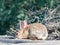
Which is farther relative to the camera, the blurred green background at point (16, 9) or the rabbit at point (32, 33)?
Result: the blurred green background at point (16, 9)

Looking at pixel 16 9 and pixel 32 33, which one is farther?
pixel 16 9

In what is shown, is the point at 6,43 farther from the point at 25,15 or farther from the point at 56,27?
the point at 25,15

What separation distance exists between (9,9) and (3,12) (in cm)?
18

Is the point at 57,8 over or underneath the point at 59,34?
over

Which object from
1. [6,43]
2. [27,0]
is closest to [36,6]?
[27,0]

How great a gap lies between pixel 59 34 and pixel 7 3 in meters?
3.68

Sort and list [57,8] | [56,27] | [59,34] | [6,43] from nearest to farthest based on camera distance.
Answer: [6,43] < [59,34] < [56,27] < [57,8]

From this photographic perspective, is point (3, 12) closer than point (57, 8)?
No

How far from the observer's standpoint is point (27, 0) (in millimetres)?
7004

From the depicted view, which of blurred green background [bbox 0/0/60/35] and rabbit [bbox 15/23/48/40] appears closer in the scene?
rabbit [bbox 15/23/48/40]

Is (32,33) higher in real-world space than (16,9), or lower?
lower

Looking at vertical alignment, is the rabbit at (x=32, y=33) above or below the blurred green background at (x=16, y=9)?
below

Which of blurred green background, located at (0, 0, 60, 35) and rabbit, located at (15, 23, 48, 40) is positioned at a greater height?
blurred green background, located at (0, 0, 60, 35)

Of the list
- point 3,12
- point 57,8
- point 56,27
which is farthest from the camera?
point 3,12
